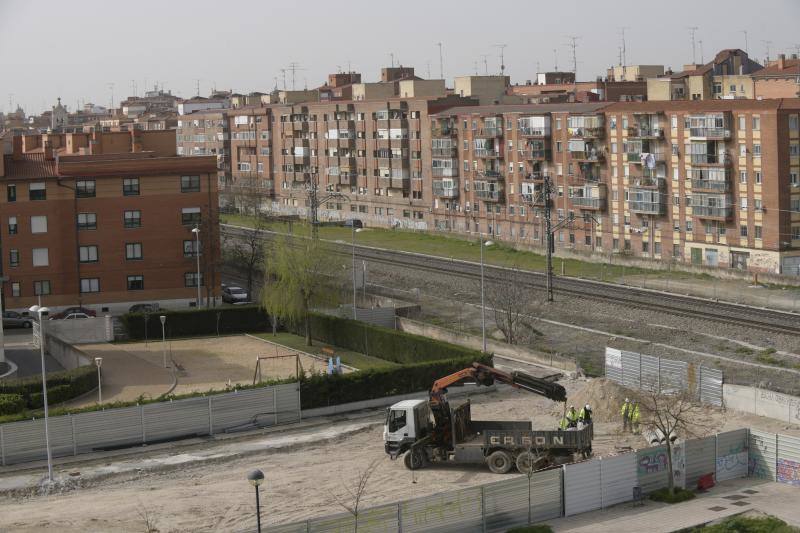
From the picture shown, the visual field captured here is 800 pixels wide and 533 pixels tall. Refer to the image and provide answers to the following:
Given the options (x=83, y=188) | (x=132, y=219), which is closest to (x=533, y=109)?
(x=132, y=219)

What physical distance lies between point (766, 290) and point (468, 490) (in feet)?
149

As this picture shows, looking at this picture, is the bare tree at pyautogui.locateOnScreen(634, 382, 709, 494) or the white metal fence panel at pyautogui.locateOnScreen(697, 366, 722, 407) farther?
the white metal fence panel at pyautogui.locateOnScreen(697, 366, 722, 407)

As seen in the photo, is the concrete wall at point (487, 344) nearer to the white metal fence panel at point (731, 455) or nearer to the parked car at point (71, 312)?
the white metal fence panel at point (731, 455)

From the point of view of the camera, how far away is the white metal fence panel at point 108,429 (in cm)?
4059

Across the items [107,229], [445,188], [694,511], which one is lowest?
[694,511]

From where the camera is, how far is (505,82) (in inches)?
5541

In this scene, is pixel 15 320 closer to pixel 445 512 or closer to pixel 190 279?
pixel 190 279

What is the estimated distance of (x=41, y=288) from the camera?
70.9m

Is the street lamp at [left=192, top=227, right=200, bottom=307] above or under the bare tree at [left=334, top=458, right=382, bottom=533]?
above

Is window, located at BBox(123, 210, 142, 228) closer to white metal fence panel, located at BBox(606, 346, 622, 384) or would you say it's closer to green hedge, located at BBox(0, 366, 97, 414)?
green hedge, located at BBox(0, 366, 97, 414)

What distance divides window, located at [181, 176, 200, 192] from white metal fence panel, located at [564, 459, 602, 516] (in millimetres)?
45691

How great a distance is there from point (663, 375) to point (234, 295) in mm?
36237

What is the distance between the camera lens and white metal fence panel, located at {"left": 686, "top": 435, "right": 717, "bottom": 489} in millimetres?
34844

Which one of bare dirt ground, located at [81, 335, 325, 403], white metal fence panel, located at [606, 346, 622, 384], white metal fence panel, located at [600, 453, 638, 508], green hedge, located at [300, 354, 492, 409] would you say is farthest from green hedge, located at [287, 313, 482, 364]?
white metal fence panel, located at [600, 453, 638, 508]
